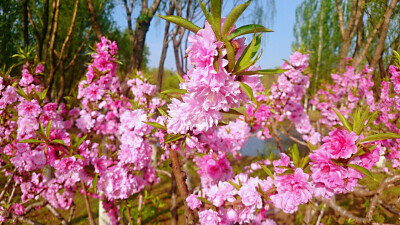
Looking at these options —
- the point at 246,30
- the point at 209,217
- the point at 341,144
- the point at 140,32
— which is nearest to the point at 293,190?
the point at 341,144

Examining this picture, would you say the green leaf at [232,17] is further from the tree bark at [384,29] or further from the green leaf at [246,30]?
the tree bark at [384,29]

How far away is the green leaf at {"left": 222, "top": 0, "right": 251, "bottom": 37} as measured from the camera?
0.59 m

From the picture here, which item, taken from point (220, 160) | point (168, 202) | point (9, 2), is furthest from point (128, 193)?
point (9, 2)

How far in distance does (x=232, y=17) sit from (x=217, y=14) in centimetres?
4

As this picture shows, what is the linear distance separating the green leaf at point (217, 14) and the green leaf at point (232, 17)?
16 millimetres

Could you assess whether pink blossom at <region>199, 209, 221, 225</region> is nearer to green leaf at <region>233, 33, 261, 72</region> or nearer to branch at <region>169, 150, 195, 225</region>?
branch at <region>169, 150, 195, 225</region>

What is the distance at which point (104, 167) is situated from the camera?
1.67 metres

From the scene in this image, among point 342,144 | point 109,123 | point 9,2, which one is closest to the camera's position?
point 342,144

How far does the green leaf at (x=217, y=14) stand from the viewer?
581 millimetres

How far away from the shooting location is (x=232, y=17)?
0.61 m

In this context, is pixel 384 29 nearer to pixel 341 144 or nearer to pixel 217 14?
pixel 341 144

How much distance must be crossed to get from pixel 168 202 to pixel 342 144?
15.3ft

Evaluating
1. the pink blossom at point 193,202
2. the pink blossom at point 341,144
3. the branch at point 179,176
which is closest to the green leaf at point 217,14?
the pink blossom at point 341,144

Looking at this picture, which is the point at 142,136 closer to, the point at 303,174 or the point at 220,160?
the point at 220,160
